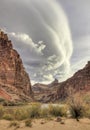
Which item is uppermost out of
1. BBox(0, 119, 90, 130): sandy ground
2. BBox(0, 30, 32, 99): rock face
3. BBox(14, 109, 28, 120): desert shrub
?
A: BBox(0, 30, 32, 99): rock face

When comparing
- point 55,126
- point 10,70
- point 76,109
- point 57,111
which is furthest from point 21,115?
point 10,70

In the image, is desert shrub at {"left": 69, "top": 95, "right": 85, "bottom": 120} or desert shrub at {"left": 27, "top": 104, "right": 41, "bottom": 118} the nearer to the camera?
desert shrub at {"left": 69, "top": 95, "right": 85, "bottom": 120}

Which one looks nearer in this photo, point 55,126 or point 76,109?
point 55,126

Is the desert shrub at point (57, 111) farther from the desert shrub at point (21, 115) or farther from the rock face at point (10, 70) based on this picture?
the rock face at point (10, 70)

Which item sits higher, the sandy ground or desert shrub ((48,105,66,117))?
desert shrub ((48,105,66,117))

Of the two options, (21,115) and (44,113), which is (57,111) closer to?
(44,113)

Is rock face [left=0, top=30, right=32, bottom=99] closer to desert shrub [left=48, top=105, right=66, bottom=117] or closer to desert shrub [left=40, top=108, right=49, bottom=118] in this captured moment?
desert shrub [left=40, top=108, right=49, bottom=118]

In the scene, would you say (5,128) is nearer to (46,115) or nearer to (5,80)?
(46,115)

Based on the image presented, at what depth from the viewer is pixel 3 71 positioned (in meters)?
143

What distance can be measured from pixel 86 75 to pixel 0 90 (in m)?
94.1

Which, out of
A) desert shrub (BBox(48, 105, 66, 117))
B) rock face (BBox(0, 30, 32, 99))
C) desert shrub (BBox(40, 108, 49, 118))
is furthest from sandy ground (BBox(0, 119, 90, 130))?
rock face (BBox(0, 30, 32, 99))

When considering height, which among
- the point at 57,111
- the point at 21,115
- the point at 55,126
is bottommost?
the point at 55,126

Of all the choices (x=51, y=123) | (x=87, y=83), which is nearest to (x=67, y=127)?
(x=51, y=123)

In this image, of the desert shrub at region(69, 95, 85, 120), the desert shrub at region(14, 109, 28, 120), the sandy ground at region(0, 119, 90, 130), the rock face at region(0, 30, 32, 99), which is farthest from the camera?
the rock face at region(0, 30, 32, 99)
